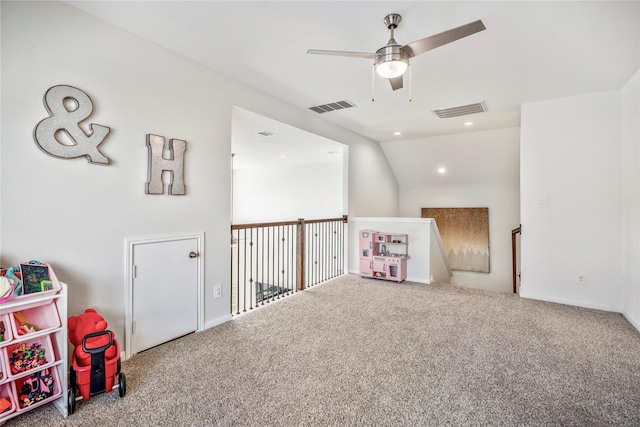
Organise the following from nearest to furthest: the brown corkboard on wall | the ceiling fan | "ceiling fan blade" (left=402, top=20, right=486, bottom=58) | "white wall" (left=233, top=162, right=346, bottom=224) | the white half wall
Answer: "ceiling fan blade" (left=402, top=20, right=486, bottom=58)
the ceiling fan
the white half wall
the brown corkboard on wall
"white wall" (left=233, top=162, right=346, bottom=224)

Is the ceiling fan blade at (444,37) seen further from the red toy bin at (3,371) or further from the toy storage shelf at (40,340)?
the red toy bin at (3,371)

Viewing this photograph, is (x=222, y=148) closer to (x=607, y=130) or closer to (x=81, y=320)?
(x=81, y=320)

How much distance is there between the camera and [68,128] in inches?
84.7

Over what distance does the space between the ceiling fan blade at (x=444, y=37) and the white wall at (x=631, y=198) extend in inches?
105

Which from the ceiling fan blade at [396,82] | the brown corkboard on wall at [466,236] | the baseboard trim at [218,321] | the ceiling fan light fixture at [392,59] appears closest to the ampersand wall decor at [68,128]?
the baseboard trim at [218,321]

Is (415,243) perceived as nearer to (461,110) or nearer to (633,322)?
(461,110)

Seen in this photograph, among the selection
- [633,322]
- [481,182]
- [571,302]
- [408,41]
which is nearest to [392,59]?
[408,41]

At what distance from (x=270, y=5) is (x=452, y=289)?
4.30 m

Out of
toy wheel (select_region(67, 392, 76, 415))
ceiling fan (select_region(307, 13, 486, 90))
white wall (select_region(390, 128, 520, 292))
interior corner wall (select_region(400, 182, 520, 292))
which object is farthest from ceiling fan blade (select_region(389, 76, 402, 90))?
interior corner wall (select_region(400, 182, 520, 292))

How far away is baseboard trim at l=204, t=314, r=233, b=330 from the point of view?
3113 millimetres

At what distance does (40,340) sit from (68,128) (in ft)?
4.77

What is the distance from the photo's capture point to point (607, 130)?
361 cm

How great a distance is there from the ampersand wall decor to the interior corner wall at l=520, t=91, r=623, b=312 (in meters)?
4.95

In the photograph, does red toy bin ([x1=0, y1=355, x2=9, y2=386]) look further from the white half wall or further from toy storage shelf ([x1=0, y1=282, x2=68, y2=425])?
the white half wall
